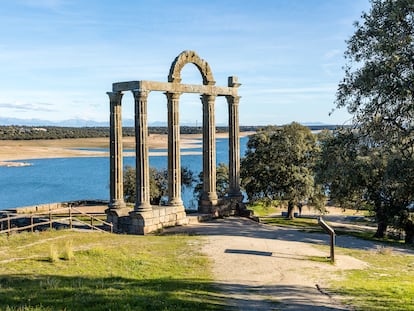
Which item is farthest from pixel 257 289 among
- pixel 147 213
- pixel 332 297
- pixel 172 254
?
pixel 147 213

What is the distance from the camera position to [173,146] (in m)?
20.6

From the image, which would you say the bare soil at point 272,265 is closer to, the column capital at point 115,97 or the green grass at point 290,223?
the column capital at point 115,97

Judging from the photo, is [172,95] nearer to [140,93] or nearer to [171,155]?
[140,93]

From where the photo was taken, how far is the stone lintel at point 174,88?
18.8m

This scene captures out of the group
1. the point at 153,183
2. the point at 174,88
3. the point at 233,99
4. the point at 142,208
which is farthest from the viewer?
the point at 153,183

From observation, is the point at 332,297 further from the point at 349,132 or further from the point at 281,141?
the point at 281,141

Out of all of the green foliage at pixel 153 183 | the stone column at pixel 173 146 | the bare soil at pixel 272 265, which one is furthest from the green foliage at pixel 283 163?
the stone column at pixel 173 146

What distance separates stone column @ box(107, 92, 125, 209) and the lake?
27.0m

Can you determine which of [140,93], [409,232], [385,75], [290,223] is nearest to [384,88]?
[385,75]

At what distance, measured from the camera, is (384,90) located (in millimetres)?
10008

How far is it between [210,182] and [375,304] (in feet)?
45.0

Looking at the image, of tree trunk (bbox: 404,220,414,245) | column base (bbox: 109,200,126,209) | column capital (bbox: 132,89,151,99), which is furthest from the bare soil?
tree trunk (bbox: 404,220,414,245)

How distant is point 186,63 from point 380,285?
1333 cm

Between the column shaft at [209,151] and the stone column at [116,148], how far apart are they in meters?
4.41
